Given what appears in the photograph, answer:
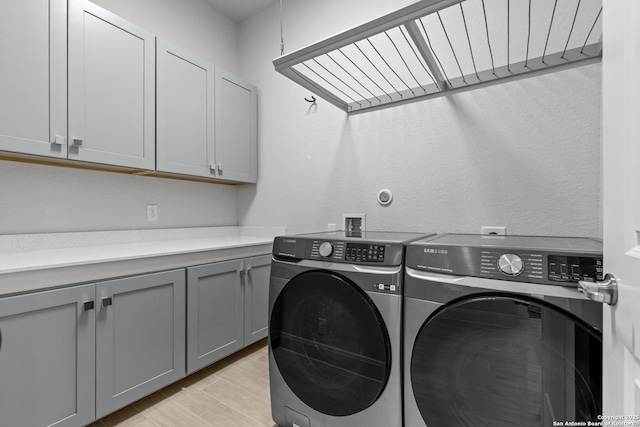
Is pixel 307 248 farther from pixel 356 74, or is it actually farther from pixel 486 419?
pixel 356 74

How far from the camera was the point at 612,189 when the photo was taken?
595mm

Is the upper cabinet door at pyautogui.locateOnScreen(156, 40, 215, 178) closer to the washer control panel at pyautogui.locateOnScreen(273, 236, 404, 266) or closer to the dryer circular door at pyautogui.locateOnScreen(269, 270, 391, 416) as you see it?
the washer control panel at pyautogui.locateOnScreen(273, 236, 404, 266)

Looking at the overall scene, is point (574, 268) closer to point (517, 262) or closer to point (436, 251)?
point (517, 262)

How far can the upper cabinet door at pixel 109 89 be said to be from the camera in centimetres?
155

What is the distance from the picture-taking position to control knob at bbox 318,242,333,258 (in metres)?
1.28

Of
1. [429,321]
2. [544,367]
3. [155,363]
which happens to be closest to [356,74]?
[429,321]

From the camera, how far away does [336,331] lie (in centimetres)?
123

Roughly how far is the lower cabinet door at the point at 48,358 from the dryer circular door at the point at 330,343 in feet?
2.77

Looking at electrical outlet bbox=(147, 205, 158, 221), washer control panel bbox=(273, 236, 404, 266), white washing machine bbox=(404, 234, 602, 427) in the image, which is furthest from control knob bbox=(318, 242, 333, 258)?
electrical outlet bbox=(147, 205, 158, 221)

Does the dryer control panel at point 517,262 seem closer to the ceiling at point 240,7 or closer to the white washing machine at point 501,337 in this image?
the white washing machine at point 501,337

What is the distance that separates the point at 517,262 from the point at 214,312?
1.70 metres

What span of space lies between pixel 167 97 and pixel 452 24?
74.1 inches

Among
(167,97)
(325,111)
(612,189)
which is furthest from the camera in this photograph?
(325,111)

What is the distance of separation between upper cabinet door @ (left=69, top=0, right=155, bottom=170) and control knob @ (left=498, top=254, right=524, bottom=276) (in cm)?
198
